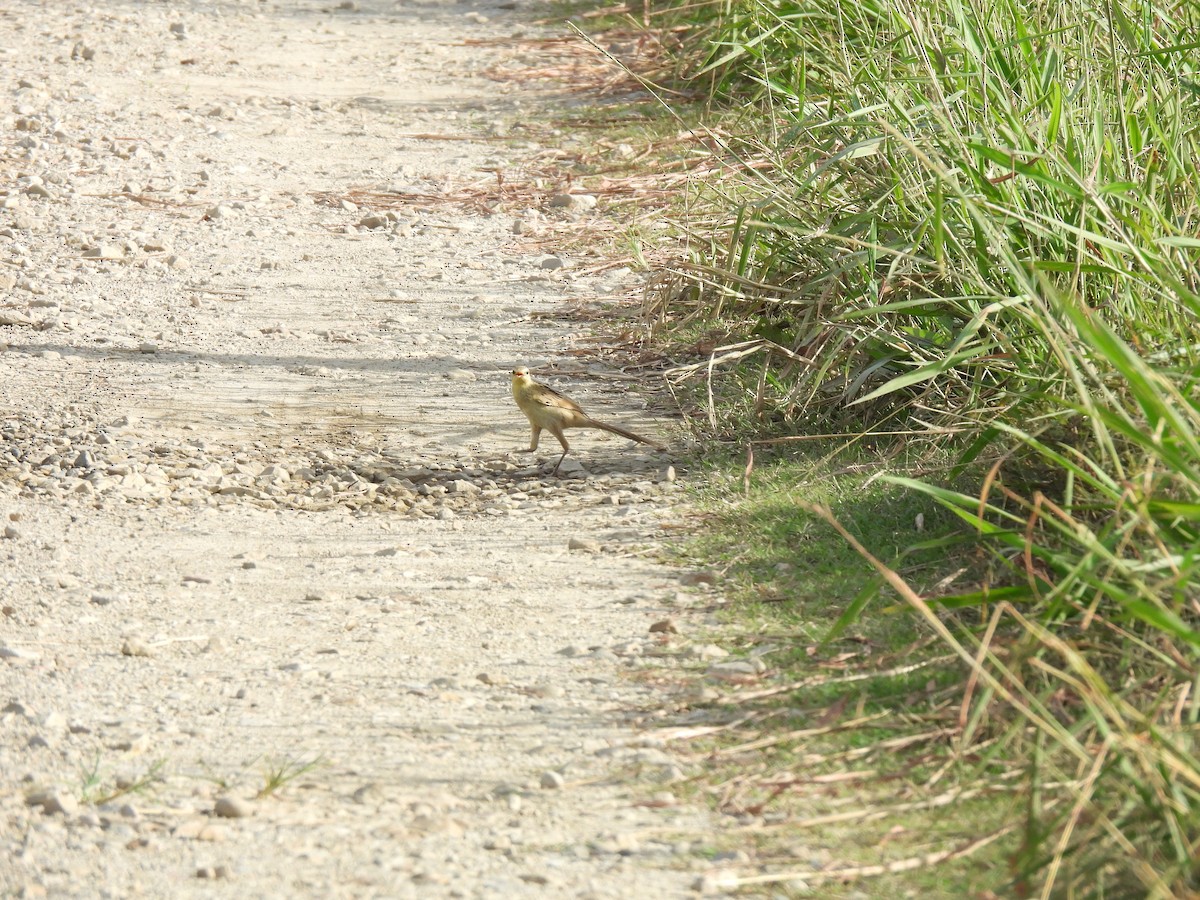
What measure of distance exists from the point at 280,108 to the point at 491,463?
5.36 metres

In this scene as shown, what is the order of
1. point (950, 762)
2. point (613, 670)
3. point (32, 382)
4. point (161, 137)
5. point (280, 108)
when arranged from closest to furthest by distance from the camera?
point (950, 762) → point (613, 670) → point (32, 382) → point (161, 137) → point (280, 108)

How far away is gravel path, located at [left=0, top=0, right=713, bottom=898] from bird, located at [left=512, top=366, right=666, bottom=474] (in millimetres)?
102

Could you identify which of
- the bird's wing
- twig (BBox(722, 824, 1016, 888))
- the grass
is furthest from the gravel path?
the grass

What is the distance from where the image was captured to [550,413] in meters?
5.32

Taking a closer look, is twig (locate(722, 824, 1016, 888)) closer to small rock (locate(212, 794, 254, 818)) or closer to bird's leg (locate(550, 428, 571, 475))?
small rock (locate(212, 794, 254, 818))

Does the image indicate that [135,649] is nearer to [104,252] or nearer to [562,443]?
[562,443]

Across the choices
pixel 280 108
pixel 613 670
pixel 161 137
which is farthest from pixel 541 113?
pixel 613 670

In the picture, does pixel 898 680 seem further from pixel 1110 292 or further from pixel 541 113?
pixel 541 113

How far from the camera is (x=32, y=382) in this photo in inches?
230

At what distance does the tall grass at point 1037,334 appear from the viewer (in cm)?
280

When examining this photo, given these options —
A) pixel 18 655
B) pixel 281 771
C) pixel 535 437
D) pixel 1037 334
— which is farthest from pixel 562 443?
pixel 281 771

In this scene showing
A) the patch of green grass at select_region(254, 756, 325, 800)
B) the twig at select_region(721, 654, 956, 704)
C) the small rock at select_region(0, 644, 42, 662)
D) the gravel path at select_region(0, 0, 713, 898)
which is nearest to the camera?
the gravel path at select_region(0, 0, 713, 898)

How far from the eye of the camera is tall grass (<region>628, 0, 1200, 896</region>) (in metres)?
2.80

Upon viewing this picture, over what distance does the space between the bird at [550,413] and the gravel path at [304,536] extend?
10cm
